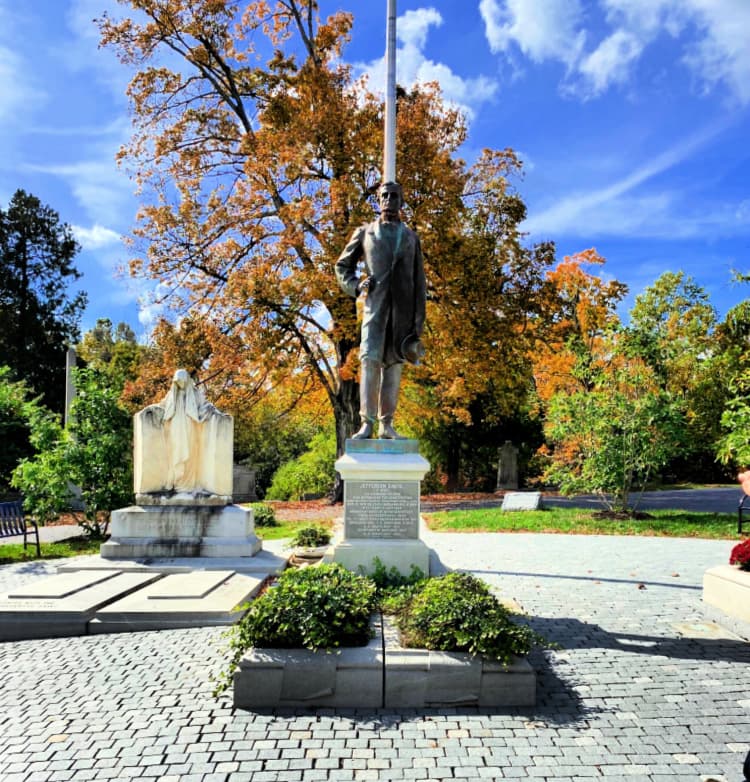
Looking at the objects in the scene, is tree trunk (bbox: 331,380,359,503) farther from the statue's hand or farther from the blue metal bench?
the statue's hand

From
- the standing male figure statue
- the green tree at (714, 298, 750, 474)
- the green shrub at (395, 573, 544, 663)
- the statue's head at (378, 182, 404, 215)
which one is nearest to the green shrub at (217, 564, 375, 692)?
the green shrub at (395, 573, 544, 663)

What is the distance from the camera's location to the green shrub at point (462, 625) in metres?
4.03

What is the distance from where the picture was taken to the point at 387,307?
6465mm

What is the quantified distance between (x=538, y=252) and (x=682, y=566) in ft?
35.7

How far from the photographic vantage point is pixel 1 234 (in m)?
33.4

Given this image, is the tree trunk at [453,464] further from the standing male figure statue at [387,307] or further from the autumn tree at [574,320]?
the standing male figure statue at [387,307]

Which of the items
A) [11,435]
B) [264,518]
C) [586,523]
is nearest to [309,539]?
[264,518]

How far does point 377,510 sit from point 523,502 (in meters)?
10.5

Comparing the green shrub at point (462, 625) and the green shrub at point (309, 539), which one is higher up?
the green shrub at point (462, 625)

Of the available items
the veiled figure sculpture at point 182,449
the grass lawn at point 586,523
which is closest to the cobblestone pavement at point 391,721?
the veiled figure sculpture at point 182,449

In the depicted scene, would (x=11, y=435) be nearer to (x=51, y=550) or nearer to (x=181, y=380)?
(x=51, y=550)

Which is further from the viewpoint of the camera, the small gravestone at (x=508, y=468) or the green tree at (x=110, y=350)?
the green tree at (x=110, y=350)

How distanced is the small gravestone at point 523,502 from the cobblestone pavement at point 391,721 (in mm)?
9689

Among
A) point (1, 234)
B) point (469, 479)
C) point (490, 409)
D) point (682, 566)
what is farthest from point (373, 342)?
point (1, 234)
